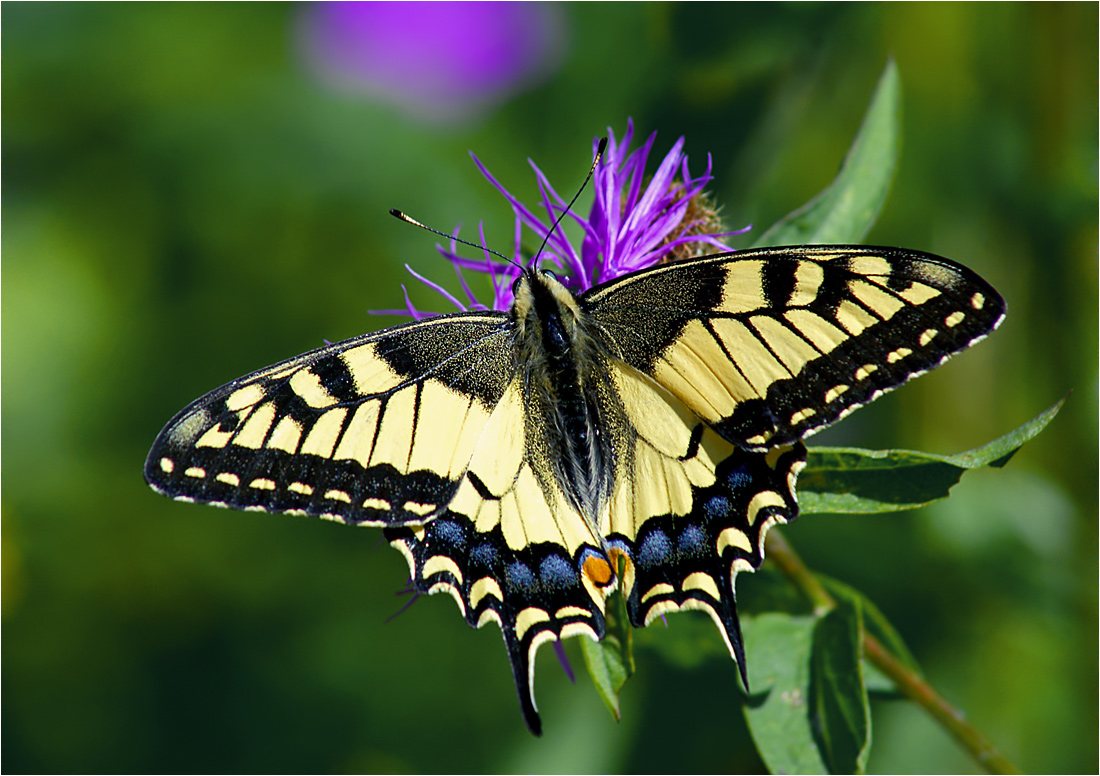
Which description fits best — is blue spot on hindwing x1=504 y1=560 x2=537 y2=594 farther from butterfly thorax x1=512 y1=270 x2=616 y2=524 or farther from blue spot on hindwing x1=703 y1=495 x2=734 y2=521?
blue spot on hindwing x1=703 y1=495 x2=734 y2=521

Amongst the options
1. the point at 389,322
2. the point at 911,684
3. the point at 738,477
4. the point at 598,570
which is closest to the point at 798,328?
the point at 738,477

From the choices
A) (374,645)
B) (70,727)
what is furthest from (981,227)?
(70,727)

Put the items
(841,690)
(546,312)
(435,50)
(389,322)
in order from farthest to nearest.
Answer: (435,50) < (389,322) < (546,312) < (841,690)

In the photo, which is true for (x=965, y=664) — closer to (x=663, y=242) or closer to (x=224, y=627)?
(x=663, y=242)

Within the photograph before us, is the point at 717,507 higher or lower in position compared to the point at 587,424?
lower

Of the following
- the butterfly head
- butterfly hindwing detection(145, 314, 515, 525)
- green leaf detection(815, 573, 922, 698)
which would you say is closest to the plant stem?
green leaf detection(815, 573, 922, 698)

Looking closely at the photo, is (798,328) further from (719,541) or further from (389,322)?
(389,322)
